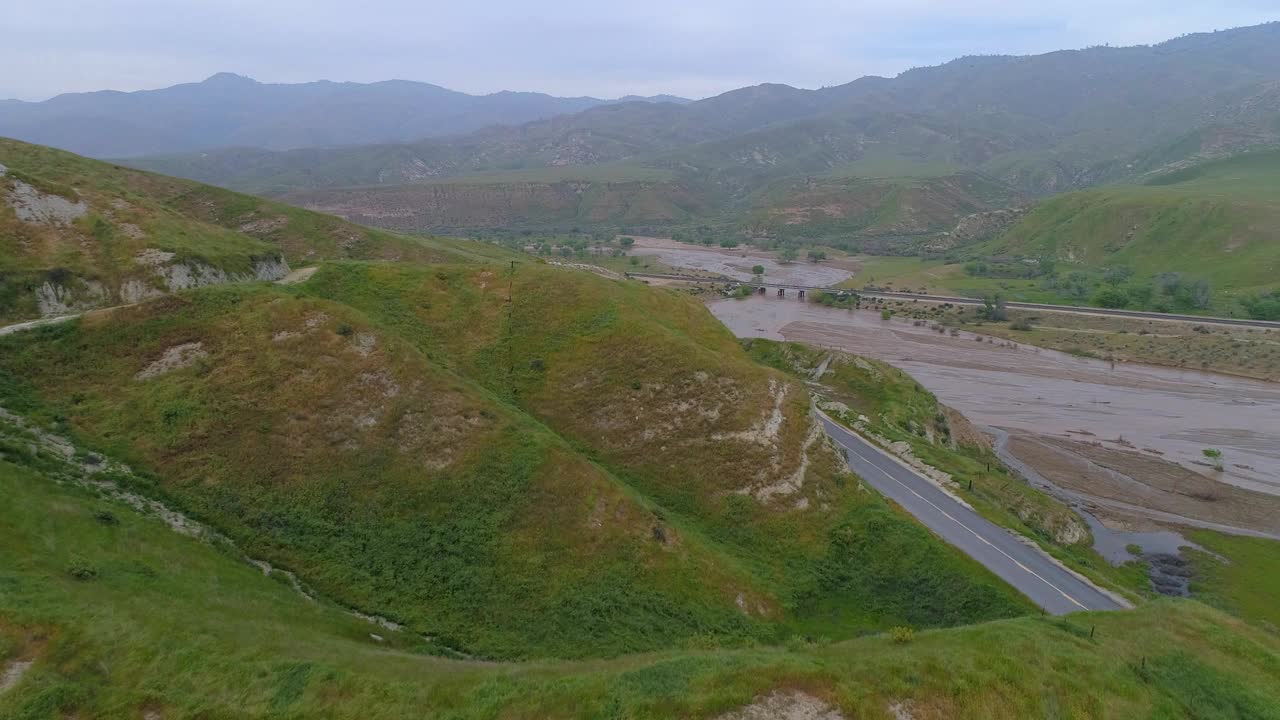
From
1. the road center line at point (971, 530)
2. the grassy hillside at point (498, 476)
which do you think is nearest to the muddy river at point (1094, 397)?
the road center line at point (971, 530)

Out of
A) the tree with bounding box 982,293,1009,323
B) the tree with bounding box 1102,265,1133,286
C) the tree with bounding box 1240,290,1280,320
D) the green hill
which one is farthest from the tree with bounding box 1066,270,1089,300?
the tree with bounding box 1240,290,1280,320

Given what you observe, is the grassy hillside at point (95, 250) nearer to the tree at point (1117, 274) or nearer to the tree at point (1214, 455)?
the tree at point (1214, 455)

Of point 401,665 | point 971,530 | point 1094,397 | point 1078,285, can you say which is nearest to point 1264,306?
point 1078,285

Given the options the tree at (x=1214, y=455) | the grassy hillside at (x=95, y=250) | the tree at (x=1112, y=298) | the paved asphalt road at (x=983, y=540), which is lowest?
the tree at (x=1214, y=455)

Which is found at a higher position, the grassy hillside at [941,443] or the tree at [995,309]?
the tree at [995,309]

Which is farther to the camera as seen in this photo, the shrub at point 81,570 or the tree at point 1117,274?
the tree at point 1117,274

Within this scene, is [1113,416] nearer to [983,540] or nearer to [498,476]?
[983,540]
